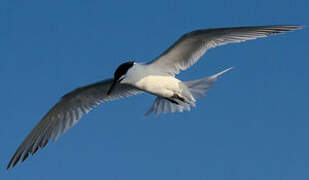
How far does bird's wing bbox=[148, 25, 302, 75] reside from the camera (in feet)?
22.5

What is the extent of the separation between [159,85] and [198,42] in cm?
87

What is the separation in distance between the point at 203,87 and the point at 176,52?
0.85 meters

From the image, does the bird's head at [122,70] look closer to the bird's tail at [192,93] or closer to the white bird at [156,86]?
the white bird at [156,86]

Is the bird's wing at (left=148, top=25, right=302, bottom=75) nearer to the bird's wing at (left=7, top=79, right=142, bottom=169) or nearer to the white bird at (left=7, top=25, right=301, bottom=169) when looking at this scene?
the white bird at (left=7, top=25, right=301, bottom=169)

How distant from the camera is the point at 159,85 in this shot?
7.14 meters

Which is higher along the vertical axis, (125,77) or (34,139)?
(125,77)

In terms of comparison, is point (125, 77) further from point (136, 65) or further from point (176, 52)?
point (176, 52)

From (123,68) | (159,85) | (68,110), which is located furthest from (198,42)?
(68,110)

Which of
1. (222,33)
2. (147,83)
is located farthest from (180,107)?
(222,33)

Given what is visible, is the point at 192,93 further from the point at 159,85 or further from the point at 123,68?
the point at 123,68

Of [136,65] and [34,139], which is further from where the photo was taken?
[34,139]

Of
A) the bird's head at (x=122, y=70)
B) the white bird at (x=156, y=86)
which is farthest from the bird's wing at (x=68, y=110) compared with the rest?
the bird's head at (x=122, y=70)

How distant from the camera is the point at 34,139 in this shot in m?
8.21

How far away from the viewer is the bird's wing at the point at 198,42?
22.5 feet
